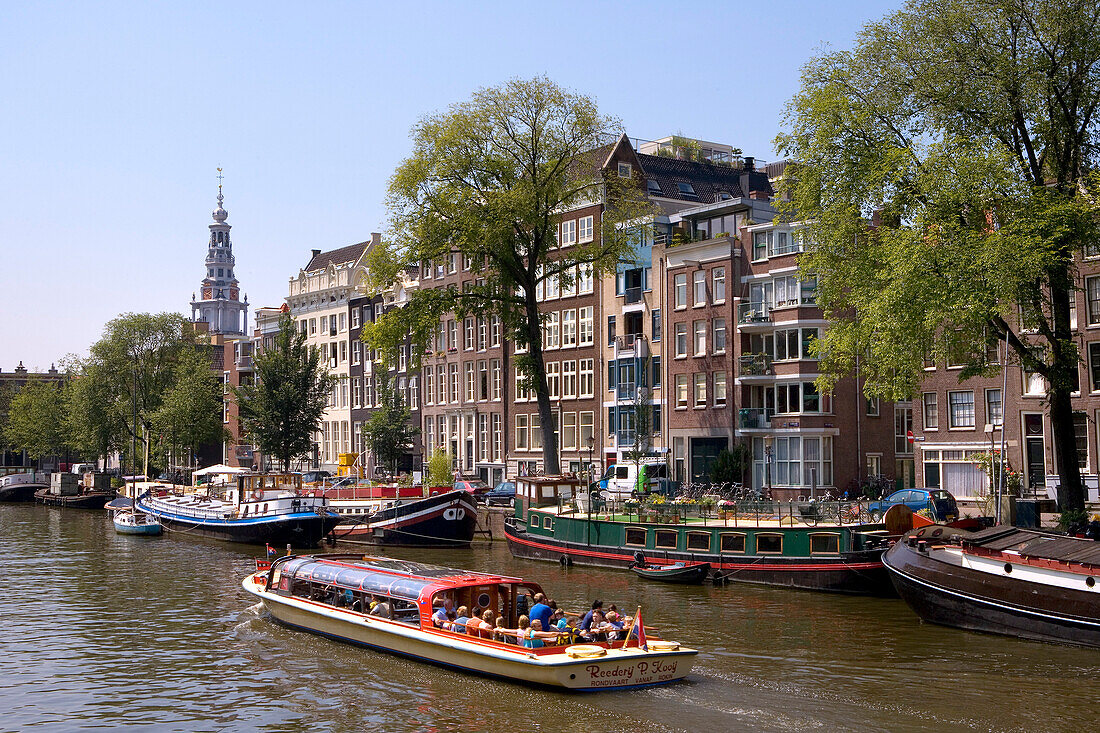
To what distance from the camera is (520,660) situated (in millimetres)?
23203

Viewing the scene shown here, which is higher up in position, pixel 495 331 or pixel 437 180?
pixel 437 180

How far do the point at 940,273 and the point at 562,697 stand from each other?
1928cm

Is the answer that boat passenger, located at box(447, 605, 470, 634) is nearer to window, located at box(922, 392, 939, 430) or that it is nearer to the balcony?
window, located at box(922, 392, 939, 430)

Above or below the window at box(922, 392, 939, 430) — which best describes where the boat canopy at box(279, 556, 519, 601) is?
below

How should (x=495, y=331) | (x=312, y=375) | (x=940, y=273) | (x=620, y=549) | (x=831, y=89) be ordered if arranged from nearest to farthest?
(x=940, y=273) < (x=831, y=89) < (x=620, y=549) < (x=495, y=331) < (x=312, y=375)

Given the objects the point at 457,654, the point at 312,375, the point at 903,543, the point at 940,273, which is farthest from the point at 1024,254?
the point at 312,375

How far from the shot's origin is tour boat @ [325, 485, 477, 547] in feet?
174

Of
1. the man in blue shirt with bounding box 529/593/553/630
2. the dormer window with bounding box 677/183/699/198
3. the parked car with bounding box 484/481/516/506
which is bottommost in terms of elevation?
the man in blue shirt with bounding box 529/593/553/630

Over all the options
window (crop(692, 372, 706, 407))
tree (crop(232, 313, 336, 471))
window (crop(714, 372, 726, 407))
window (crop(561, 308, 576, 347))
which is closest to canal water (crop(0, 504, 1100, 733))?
window (crop(714, 372, 726, 407))

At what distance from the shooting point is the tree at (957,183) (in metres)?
34.8

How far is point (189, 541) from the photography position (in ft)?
201

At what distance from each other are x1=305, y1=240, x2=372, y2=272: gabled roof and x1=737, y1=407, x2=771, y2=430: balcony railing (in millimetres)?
48671

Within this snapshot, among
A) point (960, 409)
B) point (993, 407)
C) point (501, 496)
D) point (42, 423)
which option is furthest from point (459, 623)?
point (42, 423)

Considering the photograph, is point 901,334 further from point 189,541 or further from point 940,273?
point 189,541
